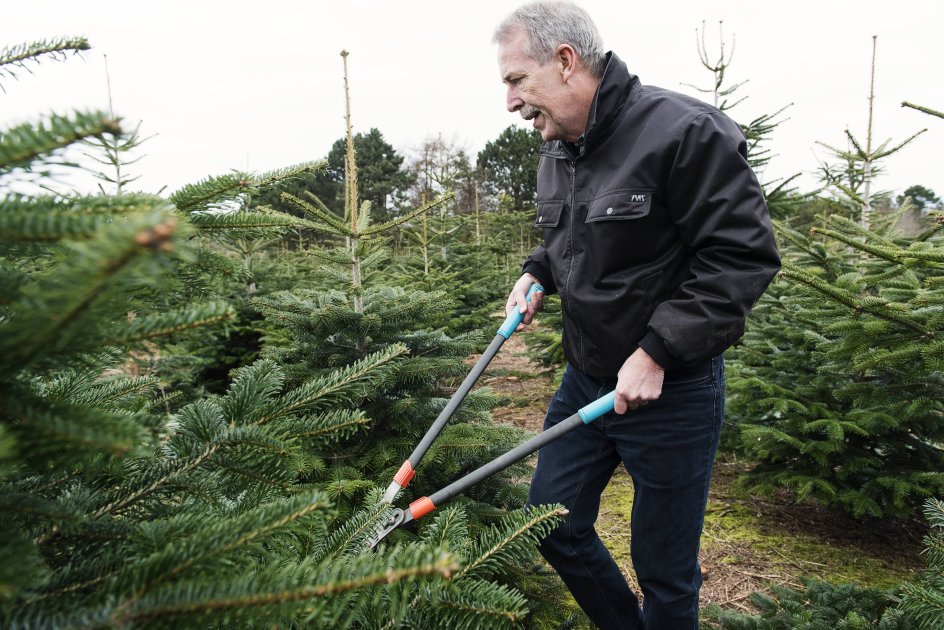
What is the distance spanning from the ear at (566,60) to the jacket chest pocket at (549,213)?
477mm

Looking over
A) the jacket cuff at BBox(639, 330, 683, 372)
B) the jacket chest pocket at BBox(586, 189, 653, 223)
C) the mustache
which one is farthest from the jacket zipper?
the jacket cuff at BBox(639, 330, 683, 372)

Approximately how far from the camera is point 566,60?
1.97m

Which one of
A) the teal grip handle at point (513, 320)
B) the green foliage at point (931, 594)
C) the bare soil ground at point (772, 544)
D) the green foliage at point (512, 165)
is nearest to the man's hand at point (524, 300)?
the teal grip handle at point (513, 320)

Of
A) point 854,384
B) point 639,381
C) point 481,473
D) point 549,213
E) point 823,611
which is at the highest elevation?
point 549,213

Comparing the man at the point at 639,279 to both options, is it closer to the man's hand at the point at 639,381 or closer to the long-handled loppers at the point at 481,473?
the man's hand at the point at 639,381

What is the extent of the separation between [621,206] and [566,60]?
612 millimetres

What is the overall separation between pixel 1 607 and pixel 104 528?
0.20 meters

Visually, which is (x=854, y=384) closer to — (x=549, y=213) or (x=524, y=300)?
(x=524, y=300)

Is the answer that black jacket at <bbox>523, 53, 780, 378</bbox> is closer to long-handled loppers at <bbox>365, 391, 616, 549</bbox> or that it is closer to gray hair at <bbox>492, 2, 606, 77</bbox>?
gray hair at <bbox>492, 2, 606, 77</bbox>

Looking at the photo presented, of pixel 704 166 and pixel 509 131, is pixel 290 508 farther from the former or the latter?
pixel 509 131

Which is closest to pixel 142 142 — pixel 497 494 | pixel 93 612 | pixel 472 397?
pixel 472 397

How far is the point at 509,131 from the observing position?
30.8 metres

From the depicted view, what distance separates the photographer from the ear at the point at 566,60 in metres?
1.95

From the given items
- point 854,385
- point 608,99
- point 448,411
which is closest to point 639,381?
point 448,411
